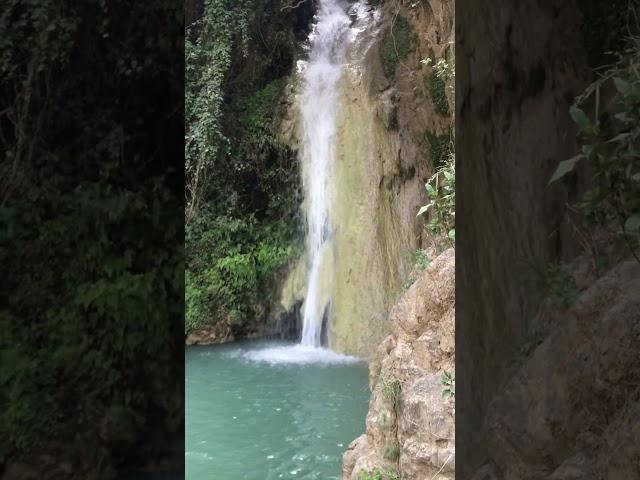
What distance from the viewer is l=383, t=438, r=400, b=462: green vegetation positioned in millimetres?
5019

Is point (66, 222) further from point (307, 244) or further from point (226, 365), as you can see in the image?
point (307, 244)

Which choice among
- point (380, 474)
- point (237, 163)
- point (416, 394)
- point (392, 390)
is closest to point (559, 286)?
point (416, 394)

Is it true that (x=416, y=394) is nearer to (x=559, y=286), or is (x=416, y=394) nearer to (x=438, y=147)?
(x=559, y=286)

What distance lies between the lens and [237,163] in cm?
1195

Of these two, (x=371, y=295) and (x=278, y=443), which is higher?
(x=371, y=295)

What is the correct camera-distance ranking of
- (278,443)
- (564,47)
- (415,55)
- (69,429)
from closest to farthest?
(69,429) < (564,47) < (278,443) < (415,55)

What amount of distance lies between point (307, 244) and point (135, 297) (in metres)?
9.91

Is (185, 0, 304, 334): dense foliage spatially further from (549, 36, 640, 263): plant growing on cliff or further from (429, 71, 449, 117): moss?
(549, 36, 640, 263): plant growing on cliff

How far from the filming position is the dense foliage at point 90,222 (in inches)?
56.6

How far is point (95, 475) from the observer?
1464 millimetres

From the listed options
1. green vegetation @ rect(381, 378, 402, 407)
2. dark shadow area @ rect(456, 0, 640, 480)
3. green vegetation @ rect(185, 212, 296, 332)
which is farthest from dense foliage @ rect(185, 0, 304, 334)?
dark shadow area @ rect(456, 0, 640, 480)

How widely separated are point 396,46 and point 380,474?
23.4 feet

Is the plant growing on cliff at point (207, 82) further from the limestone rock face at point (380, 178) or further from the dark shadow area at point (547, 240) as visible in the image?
the dark shadow area at point (547, 240)

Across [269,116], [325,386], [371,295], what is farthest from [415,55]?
[325,386]
